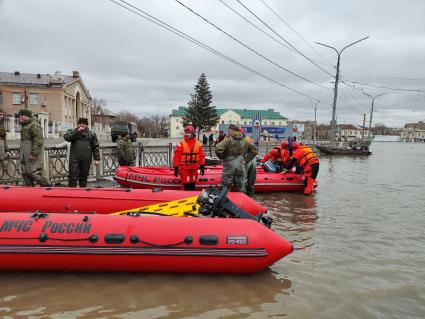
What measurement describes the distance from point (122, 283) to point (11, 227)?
1.37 meters

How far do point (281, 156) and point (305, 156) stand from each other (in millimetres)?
904

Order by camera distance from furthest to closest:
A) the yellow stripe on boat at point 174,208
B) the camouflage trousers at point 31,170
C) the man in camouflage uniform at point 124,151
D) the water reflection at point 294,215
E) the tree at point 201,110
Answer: the tree at point 201,110, the man in camouflage uniform at point 124,151, the camouflage trousers at point 31,170, the water reflection at point 294,215, the yellow stripe on boat at point 174,208

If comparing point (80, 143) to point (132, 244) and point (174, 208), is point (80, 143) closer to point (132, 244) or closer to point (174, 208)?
point (174, 208)

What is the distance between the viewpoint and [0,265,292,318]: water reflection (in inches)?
134

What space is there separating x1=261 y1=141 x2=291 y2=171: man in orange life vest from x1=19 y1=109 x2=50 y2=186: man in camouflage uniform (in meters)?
6.40

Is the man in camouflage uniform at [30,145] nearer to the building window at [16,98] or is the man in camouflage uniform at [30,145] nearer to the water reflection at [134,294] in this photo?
the water reflection at [134,294]

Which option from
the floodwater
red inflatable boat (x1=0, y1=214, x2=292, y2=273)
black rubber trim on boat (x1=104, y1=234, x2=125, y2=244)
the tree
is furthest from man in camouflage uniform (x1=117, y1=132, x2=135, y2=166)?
the tree

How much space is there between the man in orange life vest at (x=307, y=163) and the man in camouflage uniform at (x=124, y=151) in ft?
14.6

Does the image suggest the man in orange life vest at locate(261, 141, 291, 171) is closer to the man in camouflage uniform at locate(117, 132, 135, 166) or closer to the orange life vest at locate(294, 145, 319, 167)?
the orange life vest at locate(294, 145, 319, 167)

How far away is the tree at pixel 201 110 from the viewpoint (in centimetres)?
4934

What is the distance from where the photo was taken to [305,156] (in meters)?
9.57

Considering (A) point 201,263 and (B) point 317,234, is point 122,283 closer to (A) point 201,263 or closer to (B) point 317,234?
(A) point 201,263

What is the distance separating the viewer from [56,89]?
4019cm

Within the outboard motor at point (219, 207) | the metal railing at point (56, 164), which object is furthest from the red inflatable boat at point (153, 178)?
the outboard motor at point (219, 207)
